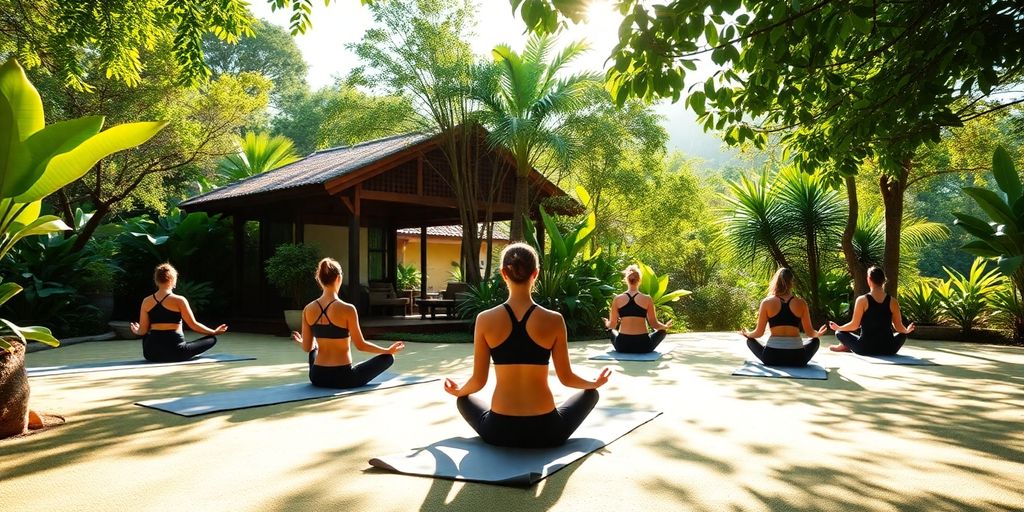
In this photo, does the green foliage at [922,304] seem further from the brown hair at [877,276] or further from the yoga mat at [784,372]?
the yoga mat at [784,372]

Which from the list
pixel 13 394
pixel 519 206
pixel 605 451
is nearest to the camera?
pixel 605 451

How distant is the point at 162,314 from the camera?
8.97m

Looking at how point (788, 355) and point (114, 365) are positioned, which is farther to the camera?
point (114, 365)

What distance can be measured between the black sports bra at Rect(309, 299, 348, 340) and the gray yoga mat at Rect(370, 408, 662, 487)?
2.36 metres

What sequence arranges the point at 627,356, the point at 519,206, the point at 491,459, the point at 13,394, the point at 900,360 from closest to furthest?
the point at 491,459
the point at 13,394
the point at 900,360
the point at 627,356
the point at 519,206

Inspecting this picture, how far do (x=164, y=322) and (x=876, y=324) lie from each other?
29.2ft

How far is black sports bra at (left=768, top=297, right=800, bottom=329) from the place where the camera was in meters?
8.10

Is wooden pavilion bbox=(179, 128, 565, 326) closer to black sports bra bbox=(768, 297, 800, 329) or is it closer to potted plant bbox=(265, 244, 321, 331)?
potted plant bbox=(265, 244, 321, 331)

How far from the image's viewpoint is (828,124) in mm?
7023

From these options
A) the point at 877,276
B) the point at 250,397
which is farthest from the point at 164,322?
the point at 877,276

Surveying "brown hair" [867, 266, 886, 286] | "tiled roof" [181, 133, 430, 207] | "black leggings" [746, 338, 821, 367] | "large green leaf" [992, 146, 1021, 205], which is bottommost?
"black leggings" [746, 338, 821, 367]

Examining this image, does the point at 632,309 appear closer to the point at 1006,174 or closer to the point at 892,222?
the point at 1006,174

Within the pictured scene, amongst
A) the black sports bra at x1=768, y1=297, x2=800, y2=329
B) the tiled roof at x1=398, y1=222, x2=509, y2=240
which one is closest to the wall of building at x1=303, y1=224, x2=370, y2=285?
the tiled roof at x1=398, y1=222, x2=509, y2=240

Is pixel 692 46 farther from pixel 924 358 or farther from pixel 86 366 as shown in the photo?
pixel 86 366
